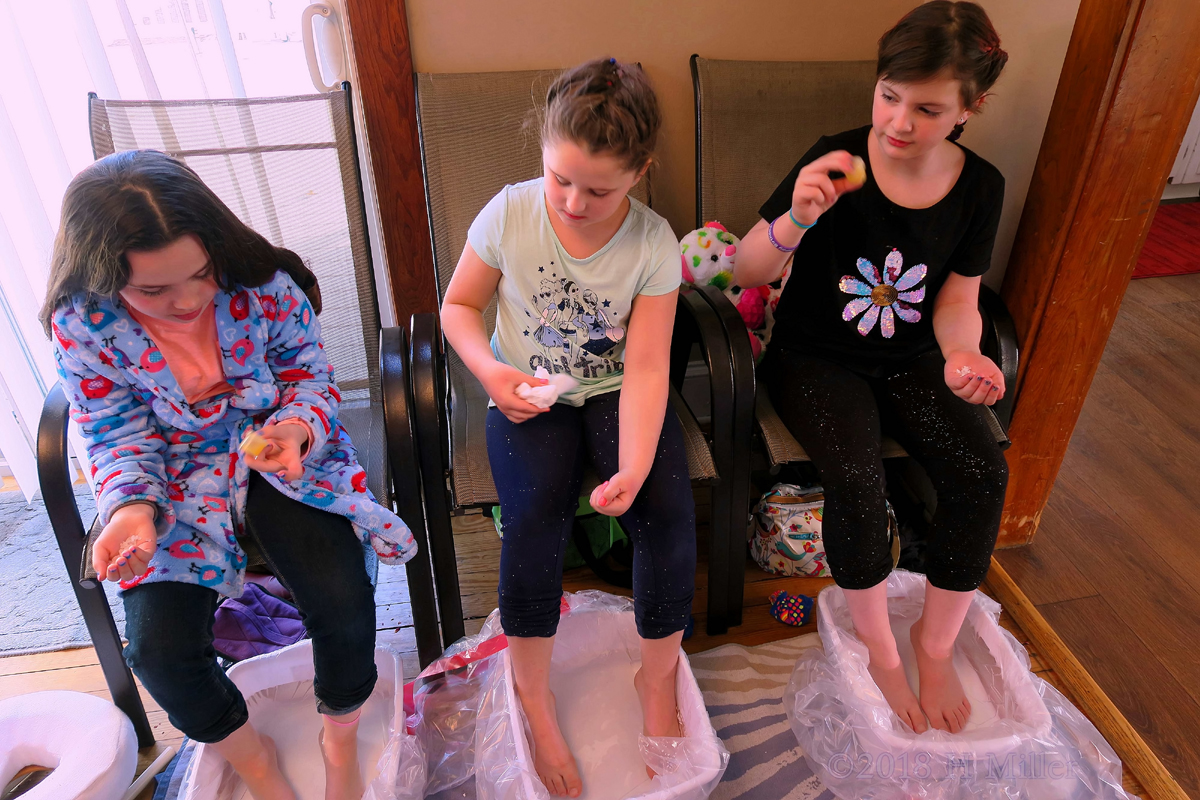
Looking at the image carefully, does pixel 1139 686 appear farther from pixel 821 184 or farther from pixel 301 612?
pixel 301 612

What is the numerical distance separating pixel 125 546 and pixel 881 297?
1.23 meters

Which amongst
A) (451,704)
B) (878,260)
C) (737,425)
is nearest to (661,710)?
(451,704)

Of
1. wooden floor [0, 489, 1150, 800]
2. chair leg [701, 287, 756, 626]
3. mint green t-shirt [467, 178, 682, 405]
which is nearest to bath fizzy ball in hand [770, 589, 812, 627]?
wooden floor [0, 489, 1150, 800]

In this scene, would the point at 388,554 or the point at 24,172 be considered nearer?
the point at 388,554

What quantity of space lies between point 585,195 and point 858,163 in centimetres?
43

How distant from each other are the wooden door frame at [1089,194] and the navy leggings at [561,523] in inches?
32.8

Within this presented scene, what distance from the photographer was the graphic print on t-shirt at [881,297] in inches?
53.2

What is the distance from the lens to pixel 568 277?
1.22m

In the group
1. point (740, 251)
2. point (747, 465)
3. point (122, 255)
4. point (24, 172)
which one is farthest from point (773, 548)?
point (24, 172)

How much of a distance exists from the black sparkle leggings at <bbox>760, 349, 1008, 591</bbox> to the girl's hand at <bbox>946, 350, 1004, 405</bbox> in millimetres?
57

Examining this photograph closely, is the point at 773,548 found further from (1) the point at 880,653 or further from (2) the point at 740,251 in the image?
(2) the point at 740,251

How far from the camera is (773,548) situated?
163 centimetres

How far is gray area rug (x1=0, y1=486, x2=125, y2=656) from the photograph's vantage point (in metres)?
1.54

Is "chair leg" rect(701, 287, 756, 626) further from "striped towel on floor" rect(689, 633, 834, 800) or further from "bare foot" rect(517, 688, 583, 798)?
"bare foot" rect(517, 688, 583, 798)
